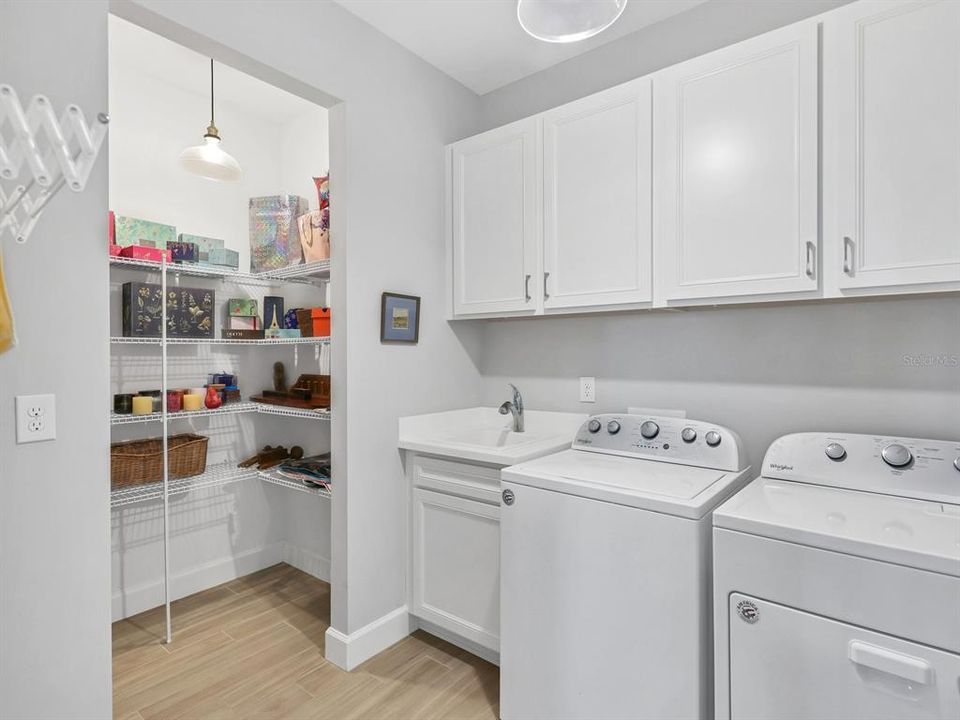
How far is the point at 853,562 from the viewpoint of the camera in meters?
1.19

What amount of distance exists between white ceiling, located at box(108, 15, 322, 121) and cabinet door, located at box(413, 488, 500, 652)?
2038 mm

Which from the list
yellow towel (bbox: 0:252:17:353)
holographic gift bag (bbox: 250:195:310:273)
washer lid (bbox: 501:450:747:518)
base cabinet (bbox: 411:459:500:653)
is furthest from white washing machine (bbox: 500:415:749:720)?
holographic gift bag (bbox: 250:195:310:273)

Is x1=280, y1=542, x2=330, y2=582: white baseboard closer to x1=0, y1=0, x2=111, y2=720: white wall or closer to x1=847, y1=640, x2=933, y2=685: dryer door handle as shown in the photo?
x1=0, y1=0, x2=111, y2=720: white wall

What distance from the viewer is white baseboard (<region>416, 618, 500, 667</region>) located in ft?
7.04

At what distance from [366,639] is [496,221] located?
6.23 ft

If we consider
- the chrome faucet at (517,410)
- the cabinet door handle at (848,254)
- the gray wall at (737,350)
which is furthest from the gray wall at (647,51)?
the chrome faucet at (517,410)

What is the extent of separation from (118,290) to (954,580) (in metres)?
3.12

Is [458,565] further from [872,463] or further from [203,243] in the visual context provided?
[203,243]

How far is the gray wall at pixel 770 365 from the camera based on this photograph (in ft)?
5.52

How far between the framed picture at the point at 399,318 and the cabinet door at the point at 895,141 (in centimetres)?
159

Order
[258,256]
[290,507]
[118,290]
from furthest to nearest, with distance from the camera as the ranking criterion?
[290,507] → [258,256] → [118,290]

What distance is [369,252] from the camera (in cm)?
221

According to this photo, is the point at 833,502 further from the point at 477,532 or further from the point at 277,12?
the point at 277,12

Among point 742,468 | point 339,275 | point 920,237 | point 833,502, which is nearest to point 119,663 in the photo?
point 339,275
